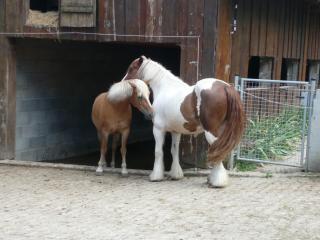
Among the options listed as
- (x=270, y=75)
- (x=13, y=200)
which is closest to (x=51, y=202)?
(x=13, y=200)

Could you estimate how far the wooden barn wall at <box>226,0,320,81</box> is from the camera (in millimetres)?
9734

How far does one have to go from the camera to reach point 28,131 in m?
10.7

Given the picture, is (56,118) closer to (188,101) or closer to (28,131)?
(28,131)

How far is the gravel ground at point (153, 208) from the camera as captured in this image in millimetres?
5664

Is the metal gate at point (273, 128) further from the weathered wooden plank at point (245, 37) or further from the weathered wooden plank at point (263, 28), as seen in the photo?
the weathered wooden plank at point (263, 28)

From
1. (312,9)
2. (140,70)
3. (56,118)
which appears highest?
(312,9)

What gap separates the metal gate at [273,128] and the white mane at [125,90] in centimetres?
154

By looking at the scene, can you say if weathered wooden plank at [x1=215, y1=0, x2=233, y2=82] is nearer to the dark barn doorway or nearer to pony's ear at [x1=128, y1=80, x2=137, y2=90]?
pony's ear at [x1=128, y1=80, x2=137, y2=90]

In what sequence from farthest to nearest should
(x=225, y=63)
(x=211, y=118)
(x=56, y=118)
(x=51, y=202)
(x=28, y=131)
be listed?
1. (x=56, y=118)
2. (x=28, y=131)
3. (x=225, y=63)
4. (x=211, y=118)
5. (x=51, y=202)

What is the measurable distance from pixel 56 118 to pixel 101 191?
171 inches

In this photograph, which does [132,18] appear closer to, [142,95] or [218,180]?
[142,95]

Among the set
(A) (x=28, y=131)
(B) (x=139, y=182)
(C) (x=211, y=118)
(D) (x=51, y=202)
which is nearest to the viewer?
(D) (x=51, y=202)

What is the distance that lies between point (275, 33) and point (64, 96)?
4.67m

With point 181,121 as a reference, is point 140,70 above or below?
above
